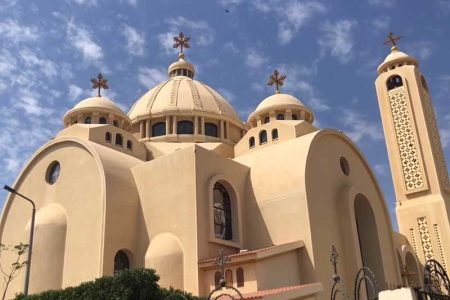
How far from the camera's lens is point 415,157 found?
996 inches

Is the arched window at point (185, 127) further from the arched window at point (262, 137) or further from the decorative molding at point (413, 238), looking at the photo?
the decorative molding at point (413, 238)

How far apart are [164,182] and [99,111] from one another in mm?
7502

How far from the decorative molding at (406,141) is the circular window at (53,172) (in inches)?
651

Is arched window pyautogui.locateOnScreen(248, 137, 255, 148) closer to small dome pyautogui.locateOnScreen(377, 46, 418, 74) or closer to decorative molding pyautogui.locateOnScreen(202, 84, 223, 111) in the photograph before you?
decorative molding pyautogui.locateOnScreen(202, 84, 223, 111)

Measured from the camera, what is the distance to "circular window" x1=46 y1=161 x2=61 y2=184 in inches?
750

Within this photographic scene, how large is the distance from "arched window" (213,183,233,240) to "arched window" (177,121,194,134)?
311 inches

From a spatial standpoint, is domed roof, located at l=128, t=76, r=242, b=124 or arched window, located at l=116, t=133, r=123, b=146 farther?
domed roof, located at l=128, t=76, r=242, b=124

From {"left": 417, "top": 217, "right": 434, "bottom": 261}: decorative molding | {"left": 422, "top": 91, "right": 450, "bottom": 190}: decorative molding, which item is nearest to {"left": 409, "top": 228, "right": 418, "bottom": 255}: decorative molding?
{"left": 417, "top": 217, "right": 434, "bottom": 261}: decorative molding

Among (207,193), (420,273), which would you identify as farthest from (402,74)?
(207,193)

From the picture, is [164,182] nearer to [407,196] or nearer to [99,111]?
[99,111]

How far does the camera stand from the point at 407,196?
82.0ft

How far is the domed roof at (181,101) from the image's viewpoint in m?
26.2

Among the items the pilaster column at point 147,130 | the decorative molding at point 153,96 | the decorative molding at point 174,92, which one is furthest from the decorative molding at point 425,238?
the decorative molding at point 153,96

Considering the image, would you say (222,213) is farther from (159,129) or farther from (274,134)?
(159,129)
